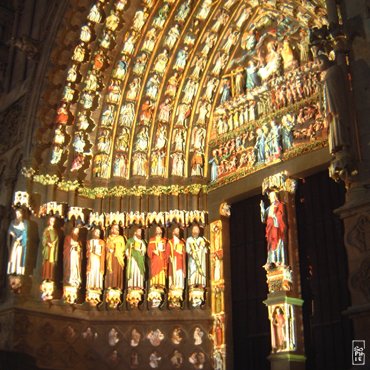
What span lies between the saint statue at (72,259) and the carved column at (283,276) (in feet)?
11.4

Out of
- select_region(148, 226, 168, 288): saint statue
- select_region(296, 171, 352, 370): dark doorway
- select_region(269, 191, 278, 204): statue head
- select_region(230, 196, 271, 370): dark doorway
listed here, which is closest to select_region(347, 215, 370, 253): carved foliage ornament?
select_region(296, 171, 352, 370): dark doorway

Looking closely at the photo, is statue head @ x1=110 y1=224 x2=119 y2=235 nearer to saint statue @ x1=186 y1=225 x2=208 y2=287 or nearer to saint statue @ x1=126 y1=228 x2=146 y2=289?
saint statue @ x1=126 y1=228 x2=146 y2=289

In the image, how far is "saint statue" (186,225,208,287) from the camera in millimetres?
11633

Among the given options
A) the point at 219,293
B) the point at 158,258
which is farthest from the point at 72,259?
the point at 219,293

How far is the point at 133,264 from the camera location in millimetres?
11805

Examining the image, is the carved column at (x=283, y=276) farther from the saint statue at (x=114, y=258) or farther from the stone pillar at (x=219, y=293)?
the saint statue at (x=114, y=258)

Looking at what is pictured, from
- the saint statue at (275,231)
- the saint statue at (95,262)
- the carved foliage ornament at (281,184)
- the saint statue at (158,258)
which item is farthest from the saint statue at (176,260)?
the carved foliage ornament at (281,184)

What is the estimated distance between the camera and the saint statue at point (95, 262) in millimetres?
11609

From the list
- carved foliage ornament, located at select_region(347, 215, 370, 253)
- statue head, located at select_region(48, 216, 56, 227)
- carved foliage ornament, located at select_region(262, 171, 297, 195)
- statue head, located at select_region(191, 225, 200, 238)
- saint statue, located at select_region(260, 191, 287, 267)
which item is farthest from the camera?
statue head, located at select_region(191, 225, 200, 238)

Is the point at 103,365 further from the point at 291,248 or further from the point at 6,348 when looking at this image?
the point at 291,248

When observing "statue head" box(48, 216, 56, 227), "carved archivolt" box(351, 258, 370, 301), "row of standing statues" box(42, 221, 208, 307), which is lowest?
"carved archivolt" box(351, 258, 370, 301)

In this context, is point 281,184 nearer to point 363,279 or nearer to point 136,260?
point 136,260

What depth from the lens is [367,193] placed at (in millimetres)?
7422

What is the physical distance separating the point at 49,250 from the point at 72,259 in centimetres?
48
